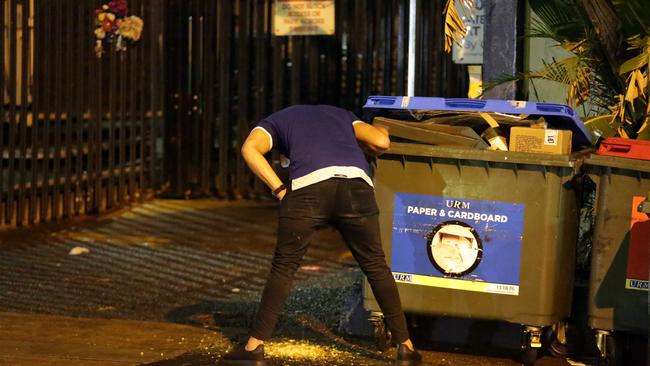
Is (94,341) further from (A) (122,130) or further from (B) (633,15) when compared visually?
(A) (122,130)

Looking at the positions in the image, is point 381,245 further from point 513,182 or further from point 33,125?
point 33,125

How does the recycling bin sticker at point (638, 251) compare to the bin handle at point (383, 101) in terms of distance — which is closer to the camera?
the recycling bin sticker at point (638, 251)

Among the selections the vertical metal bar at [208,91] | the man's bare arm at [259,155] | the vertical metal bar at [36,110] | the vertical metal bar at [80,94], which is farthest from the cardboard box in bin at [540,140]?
the vertical metal bar at [208,91]

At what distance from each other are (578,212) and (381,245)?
3.58ft

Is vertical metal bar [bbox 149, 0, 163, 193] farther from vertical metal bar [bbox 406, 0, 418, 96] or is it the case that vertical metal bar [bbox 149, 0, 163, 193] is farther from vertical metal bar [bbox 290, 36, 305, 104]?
vertical metal bar [bbox 406, 0, 418, 96]

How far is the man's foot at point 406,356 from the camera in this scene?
620 centimetres

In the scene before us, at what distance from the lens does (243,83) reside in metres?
12.2

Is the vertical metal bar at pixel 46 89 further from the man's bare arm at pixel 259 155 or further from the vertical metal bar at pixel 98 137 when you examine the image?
the man's bare arm at pixel 259 155

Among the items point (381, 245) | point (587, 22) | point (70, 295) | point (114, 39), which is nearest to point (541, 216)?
point (381, 245)

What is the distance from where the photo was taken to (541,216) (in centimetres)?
612

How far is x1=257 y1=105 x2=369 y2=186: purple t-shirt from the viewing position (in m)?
5.99

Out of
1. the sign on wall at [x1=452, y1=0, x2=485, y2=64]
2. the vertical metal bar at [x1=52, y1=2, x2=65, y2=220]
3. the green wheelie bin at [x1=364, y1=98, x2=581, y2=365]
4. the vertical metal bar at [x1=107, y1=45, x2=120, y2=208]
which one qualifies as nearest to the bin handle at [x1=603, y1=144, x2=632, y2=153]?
the green wheelie bin at [x1=364, y1=98, x2=581, y2=365]

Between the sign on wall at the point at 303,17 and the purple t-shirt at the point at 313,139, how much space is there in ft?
18.9

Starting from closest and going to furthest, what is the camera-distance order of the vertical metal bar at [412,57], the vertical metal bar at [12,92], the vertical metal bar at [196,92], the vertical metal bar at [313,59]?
1. the vertical metal bar at [412,57]
2. the vertical metal bar at [12,92]
3. the vertical metal bar at [313,59]
4. the vertical metal bar at [196,92]
